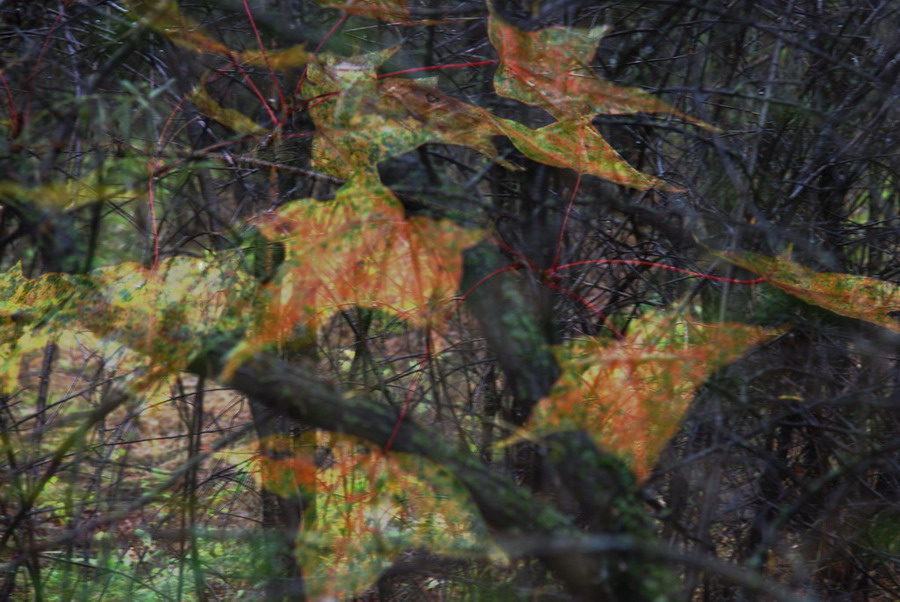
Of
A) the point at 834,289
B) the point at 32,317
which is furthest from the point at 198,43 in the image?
the point at 834,289

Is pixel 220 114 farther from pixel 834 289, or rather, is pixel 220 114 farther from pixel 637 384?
pixel 834 289

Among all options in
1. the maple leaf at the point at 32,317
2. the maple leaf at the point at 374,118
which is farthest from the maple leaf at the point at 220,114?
the maple leaf at the point at 32,317

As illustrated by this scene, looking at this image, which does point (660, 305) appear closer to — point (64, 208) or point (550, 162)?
point (550, 162)

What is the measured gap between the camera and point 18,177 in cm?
214

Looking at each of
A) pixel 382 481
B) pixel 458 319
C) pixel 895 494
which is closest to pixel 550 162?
pixel 458 319

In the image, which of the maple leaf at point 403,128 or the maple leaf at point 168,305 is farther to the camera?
the maple leaf at point 403,128

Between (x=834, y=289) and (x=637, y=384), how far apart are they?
0.71 metres

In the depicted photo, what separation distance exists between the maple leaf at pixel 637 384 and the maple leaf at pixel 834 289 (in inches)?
7.3

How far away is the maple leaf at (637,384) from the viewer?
181 cm

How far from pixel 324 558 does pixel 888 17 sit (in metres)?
2.90

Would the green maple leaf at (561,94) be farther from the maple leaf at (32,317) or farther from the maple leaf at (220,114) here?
the maple leaf at (32,317)

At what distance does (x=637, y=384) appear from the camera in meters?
2.00

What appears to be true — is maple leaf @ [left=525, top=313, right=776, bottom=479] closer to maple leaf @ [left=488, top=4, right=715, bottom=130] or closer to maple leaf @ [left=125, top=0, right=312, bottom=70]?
maple leaf @ [left=488, top=4, right=715, bottom=130]

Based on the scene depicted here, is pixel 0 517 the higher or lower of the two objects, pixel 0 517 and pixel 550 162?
the lower
